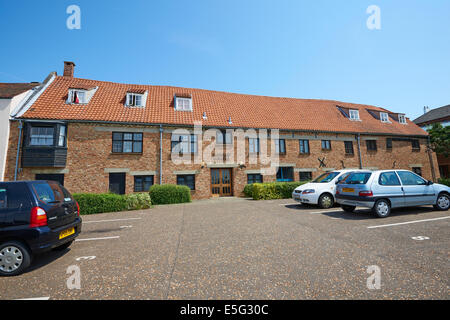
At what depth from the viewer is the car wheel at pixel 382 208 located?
667cm

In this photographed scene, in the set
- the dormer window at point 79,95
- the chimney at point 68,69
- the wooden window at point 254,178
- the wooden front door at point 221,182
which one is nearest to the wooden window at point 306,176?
the wooden window at point 254,178

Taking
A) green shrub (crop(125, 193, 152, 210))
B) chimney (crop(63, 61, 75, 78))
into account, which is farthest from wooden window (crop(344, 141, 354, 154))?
chimney (crop(63, 61, 75, 78))

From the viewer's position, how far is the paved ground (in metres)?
2.64

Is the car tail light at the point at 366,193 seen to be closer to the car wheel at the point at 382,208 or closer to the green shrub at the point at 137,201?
the car wheel at the point at 382,208

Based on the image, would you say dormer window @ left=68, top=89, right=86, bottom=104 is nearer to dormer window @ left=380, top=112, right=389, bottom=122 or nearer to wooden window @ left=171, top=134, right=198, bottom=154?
wooden window @ left=171, top=134, right=198, bottom=154

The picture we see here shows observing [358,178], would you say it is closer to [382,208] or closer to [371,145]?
[382,208]

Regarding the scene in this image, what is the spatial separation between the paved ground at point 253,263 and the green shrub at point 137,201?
434 centimetres

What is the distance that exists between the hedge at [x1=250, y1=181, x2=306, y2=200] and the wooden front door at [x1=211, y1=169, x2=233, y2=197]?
8.69 ft

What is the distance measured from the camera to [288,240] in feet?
15.5

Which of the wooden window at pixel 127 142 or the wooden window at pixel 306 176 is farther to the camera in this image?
the wooden window at pixel 306 176

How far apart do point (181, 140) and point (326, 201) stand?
1030 centimetres

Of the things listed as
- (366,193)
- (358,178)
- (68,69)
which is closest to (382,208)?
(366,193)
